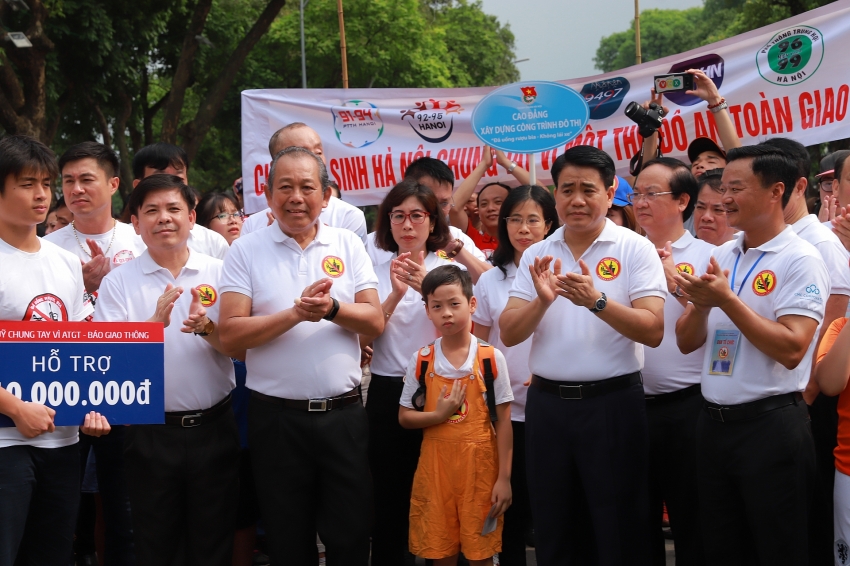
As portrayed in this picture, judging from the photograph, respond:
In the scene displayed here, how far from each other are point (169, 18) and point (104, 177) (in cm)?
1252

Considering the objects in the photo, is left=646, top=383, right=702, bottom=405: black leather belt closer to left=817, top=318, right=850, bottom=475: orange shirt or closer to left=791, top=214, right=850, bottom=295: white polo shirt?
left=817, top=318, right=850, bottom=475: orange shirt

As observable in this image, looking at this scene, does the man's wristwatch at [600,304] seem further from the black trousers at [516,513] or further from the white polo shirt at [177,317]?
the white polo shirt at [177,317]

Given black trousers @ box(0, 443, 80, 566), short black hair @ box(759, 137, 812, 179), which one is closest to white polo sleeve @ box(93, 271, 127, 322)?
black trousers @ box(0, 443, 80, 566)

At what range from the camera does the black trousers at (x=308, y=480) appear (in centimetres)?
378

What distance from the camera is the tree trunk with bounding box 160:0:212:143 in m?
13.6

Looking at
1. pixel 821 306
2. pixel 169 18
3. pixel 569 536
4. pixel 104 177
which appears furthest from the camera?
pixel 169 18

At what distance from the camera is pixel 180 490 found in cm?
386

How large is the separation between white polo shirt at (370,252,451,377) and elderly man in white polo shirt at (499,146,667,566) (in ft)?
2.32

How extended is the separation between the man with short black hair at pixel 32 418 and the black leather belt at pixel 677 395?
2510 mm

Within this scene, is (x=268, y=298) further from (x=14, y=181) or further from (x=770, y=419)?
(x=770, y=419)

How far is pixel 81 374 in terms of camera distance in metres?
3.51

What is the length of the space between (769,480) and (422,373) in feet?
5.43

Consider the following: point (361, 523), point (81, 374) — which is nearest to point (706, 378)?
point (361, 523)

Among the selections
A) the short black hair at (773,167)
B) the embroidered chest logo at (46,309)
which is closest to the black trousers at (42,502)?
the embroidered chest logo at (46,309)
